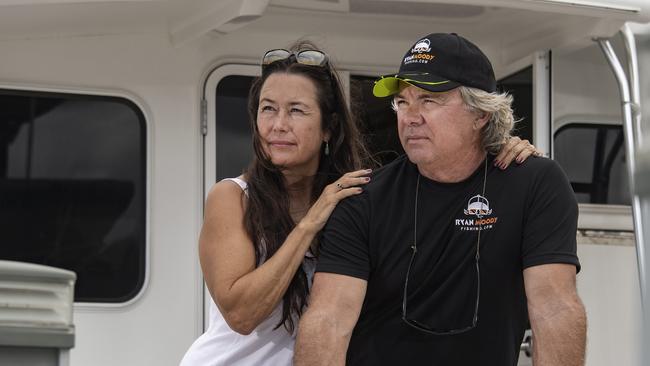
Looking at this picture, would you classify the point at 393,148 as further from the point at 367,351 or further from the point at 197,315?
the point at 367,351

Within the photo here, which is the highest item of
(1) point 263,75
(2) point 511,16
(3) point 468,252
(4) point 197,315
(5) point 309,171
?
(2) point 511,16

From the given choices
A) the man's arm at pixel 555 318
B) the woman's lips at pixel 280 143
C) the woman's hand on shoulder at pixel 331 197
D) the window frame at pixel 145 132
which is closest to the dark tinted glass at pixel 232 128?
the window frame at pixel 145 132

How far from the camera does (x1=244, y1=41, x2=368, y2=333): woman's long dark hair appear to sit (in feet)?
10.3

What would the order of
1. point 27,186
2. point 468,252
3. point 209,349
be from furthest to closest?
point 27,186, point 209,349, point 468,252

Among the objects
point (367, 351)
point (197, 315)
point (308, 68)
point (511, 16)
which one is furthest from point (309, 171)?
point (511, 16)

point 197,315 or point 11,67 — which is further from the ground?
point 11,67

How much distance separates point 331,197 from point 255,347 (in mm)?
478

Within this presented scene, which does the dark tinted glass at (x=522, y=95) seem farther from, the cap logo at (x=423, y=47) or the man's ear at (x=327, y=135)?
the cap logo at (x=423, y=47)

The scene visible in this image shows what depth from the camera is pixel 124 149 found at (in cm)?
466

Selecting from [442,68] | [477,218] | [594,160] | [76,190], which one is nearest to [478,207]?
[477,218]

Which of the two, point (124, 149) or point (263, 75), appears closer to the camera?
point (263, 75)

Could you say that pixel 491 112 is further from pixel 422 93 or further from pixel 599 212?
pixel 599 212

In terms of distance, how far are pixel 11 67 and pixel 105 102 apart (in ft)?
1.31

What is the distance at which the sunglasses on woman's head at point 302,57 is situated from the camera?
11.0ft
